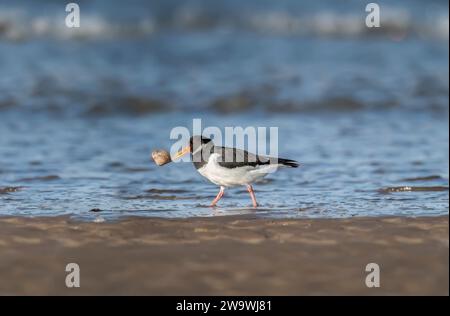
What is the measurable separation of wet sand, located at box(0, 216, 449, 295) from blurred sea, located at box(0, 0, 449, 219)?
0.42m

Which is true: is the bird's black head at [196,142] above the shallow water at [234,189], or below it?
above

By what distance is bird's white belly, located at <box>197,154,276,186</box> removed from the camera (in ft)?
22.2

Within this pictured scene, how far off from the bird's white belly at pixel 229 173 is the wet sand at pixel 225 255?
0.60 m

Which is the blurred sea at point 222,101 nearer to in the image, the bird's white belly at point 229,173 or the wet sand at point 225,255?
the bird's white belly at point 229,173

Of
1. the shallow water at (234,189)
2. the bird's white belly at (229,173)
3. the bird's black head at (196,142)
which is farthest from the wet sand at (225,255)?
the bird's black head at (196,142)

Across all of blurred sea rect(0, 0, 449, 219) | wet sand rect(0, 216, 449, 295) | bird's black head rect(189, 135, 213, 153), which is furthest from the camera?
blurred sea rect(0, 0, 449, 219)

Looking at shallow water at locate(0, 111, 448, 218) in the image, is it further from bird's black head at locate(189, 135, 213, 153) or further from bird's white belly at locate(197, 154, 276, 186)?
bird's black head at locate(189, 135, 213, 153)

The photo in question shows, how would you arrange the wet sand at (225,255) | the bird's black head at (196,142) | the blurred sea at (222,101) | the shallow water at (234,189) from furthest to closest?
the blurred sea at (222,101) → the bird's black head at (196,142) → the shallow water at (234,189) → the wet sand at (225,255)

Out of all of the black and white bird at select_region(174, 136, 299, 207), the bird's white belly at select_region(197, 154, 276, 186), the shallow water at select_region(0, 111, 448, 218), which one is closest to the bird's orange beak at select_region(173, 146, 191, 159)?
the black and white bird at select_region(174, 136, 299, 207)

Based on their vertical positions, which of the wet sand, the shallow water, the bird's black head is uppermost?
the bird's black head

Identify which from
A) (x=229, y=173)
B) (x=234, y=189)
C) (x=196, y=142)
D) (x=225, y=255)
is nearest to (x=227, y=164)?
(x=229, y=173)

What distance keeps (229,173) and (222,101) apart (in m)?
5.60

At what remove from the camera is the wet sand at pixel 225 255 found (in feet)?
15.8
